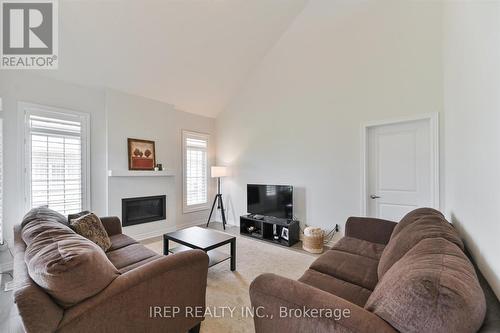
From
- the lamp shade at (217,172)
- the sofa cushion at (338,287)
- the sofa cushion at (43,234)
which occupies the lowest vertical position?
the sofa cushion at (338,287)

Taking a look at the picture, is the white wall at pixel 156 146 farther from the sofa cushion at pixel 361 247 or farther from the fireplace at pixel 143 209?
the sofa cushion at pixel 361 247

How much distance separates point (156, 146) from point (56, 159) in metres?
1.47

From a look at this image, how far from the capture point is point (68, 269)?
1019 mm

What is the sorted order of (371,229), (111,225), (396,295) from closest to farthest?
(396,295)
(371,229)
(111,225)

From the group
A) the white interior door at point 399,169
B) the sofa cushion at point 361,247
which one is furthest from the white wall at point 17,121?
the white interior door at point 399,169

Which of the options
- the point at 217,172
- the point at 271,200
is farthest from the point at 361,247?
the point at 217,172

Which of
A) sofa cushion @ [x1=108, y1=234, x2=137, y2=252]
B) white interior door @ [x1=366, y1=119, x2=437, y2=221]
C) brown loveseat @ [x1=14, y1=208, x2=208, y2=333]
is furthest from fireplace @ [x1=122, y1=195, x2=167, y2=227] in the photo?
white interior door @ [x1=366, y1=119, x2=437, y2=221]

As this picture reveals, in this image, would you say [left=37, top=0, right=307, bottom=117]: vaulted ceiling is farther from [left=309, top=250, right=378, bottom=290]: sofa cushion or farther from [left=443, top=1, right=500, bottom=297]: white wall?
[left=309, top=250, right=378, bottom=290]: sofa cushion

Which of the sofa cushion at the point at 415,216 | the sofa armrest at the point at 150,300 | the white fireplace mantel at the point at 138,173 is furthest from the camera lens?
the white fireplace mantel at the point at 138,173

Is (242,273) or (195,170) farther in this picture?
(195,170)

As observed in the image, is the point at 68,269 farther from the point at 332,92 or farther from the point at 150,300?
the point at 332,92

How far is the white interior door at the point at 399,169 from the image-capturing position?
9.30ft

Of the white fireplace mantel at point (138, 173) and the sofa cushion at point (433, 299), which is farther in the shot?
the white fireplace mantel at point (138, 173)

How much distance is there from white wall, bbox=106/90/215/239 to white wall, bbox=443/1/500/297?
4202 millimetres
